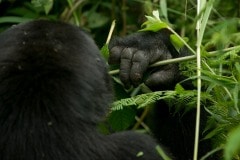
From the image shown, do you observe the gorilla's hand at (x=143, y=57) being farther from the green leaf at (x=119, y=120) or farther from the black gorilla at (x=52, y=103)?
the black gorilla at (x=52, y=103)

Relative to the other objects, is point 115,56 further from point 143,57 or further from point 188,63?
point 188,63

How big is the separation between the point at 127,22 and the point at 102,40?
10.9 inches

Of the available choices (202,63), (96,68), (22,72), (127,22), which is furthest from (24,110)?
(127,22)

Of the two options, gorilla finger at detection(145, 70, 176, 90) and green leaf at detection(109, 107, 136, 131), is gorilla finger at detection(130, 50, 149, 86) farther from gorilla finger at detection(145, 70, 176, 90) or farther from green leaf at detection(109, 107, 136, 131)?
green leaf at detection(109, 107, 136, 131)

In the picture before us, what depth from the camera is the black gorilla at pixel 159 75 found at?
2117 millimetres

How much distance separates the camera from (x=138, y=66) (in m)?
2.10

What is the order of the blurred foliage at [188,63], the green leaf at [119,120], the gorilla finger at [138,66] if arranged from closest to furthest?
the blurred foliage at [188,63], the gorilla finger at [138,66], the green leaf at [119,120]

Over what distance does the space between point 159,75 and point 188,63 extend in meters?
0.10

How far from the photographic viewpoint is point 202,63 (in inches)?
78.4

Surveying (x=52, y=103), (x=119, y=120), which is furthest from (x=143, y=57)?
(x=52, y=103)

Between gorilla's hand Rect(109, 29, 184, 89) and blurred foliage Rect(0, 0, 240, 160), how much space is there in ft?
0.19

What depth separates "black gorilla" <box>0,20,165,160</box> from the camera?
144 cm

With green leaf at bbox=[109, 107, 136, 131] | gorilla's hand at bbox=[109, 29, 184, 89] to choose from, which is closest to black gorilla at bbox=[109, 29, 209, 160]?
gorilla's hand at bbox=[109, 29, 184, 89]

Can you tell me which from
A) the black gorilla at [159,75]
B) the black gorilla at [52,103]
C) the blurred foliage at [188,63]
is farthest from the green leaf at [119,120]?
the black gorilla at [52,103]
